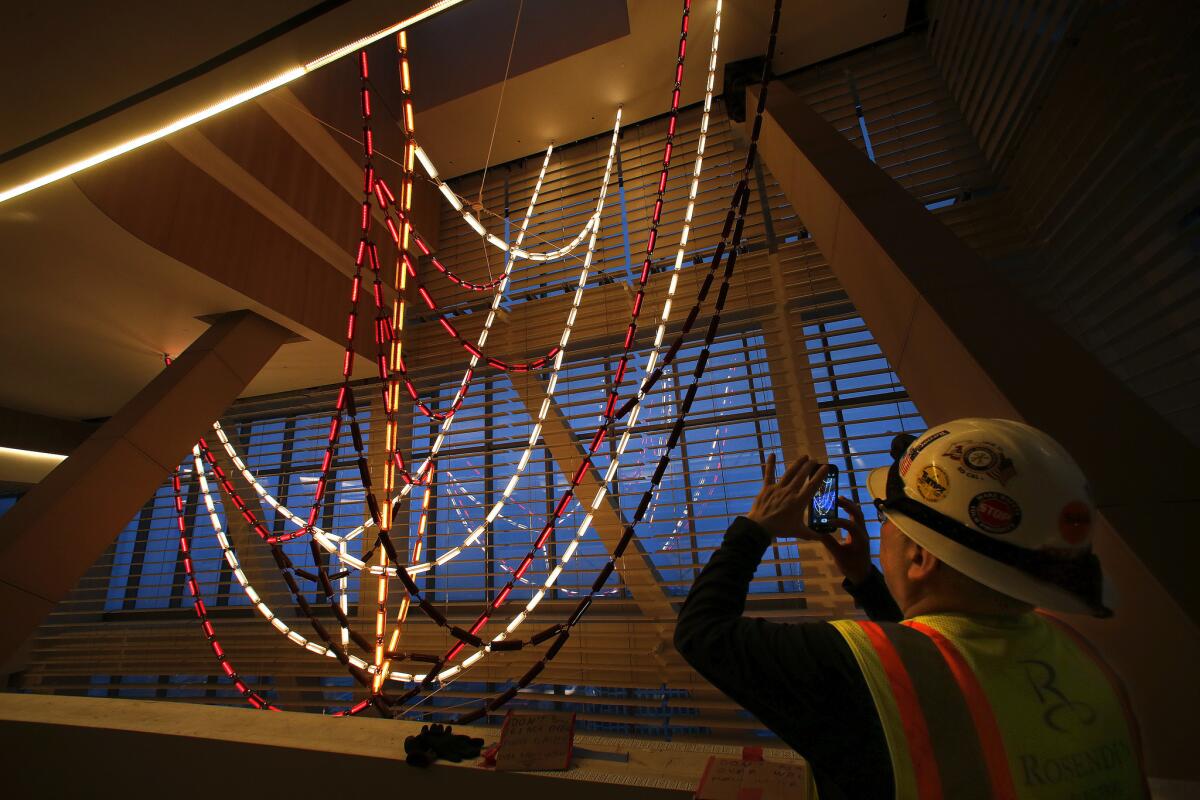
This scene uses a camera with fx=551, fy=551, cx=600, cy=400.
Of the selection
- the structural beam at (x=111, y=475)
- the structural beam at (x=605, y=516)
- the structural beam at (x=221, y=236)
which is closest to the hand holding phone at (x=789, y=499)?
the structural beam at (x=605, y=516)

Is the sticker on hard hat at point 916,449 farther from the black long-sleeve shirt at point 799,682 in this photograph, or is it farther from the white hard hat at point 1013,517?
the black long-sleeve shirt at point 799,682

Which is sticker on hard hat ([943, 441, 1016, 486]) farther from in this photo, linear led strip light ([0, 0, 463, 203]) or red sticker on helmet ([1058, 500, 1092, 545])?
linear led strip light ([0, 0, 463, 203])

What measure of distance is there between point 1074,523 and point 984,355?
97cm

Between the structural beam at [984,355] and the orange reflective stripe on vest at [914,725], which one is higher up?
the structural beam at [984,355]

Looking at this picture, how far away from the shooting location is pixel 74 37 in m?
1.46

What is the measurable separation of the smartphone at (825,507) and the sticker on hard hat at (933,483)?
166mm

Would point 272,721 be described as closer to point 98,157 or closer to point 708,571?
point 708,571

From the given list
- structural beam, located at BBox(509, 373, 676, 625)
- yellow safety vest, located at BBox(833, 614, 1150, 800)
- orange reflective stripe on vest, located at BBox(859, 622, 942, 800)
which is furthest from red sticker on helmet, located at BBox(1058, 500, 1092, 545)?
structural beam, located at BBox(509, 373, 676, 625)

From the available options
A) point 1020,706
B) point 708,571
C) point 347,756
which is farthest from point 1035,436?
point 347,756

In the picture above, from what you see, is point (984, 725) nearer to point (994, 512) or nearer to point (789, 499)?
point (994, 512)

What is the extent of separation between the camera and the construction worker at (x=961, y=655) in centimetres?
59

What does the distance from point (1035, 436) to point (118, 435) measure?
13.5 feet

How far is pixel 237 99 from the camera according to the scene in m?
1.71

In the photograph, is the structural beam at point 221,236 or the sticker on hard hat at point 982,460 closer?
the sticker on hard hat at point 982,460
